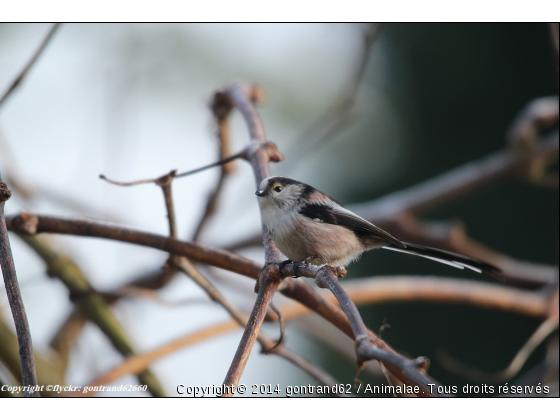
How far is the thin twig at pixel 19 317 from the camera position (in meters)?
0.80

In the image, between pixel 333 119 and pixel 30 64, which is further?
pixel 333 119

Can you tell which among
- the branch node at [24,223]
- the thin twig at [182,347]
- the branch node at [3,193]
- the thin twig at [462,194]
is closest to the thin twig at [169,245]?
the branch node at [24,223]

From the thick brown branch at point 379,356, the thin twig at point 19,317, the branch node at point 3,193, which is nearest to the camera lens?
the thick brown branch at point 379,356

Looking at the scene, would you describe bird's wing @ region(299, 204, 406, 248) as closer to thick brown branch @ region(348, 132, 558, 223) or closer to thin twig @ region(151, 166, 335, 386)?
thin twig @ region(151, 166, 335, 386)

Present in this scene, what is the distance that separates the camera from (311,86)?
359 centimetres

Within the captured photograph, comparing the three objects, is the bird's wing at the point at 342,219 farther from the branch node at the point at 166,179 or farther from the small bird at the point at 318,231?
the branch node at the point at 166,179

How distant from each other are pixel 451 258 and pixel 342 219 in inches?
15.8

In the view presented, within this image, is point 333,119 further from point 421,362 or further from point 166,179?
point 421,362

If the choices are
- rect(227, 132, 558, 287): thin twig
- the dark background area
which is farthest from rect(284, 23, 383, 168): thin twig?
the dark background area

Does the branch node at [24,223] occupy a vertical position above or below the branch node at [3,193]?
below

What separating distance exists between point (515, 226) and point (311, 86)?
184 centimetres

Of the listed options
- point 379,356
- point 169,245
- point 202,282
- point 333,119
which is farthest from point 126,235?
point 333,119

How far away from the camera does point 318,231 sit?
1447mm

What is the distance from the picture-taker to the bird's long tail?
1484 mm
